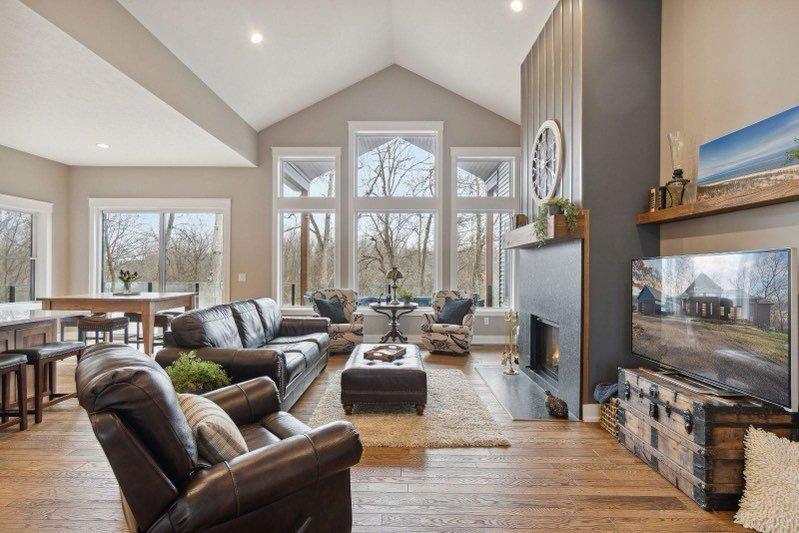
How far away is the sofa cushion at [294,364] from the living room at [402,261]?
1.3 inches

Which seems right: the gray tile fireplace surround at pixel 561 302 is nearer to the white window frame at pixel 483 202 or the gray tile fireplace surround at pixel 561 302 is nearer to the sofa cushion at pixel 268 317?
the white window frame at pixel 483 202

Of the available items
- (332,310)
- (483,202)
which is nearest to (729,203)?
(483,202)

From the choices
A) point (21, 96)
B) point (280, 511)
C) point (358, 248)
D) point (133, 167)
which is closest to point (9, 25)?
point (21, 96)

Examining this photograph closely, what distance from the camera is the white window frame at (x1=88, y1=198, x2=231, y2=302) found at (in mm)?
6824

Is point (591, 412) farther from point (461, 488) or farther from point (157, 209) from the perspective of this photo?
point (157, 209)

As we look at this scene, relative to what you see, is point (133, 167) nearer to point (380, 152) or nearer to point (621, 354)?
point (380, 152)

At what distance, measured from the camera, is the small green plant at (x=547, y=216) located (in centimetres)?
347

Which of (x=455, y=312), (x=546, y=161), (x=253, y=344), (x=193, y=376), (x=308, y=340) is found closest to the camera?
(x=193, y=376)

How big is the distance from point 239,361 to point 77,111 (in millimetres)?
3379

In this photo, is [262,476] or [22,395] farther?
[22,395]

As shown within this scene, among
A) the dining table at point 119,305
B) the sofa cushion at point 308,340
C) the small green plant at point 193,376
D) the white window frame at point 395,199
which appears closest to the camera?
the small green plant at point 193,376

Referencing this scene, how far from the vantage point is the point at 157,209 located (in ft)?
22.5

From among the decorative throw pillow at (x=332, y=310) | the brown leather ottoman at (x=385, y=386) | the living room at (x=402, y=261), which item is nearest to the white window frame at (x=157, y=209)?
the living room at (x=402, y=261)

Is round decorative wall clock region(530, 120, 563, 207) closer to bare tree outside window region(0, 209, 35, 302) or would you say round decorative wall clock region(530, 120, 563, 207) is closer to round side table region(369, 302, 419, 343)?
round side table region(369, 302, 419, 343)
